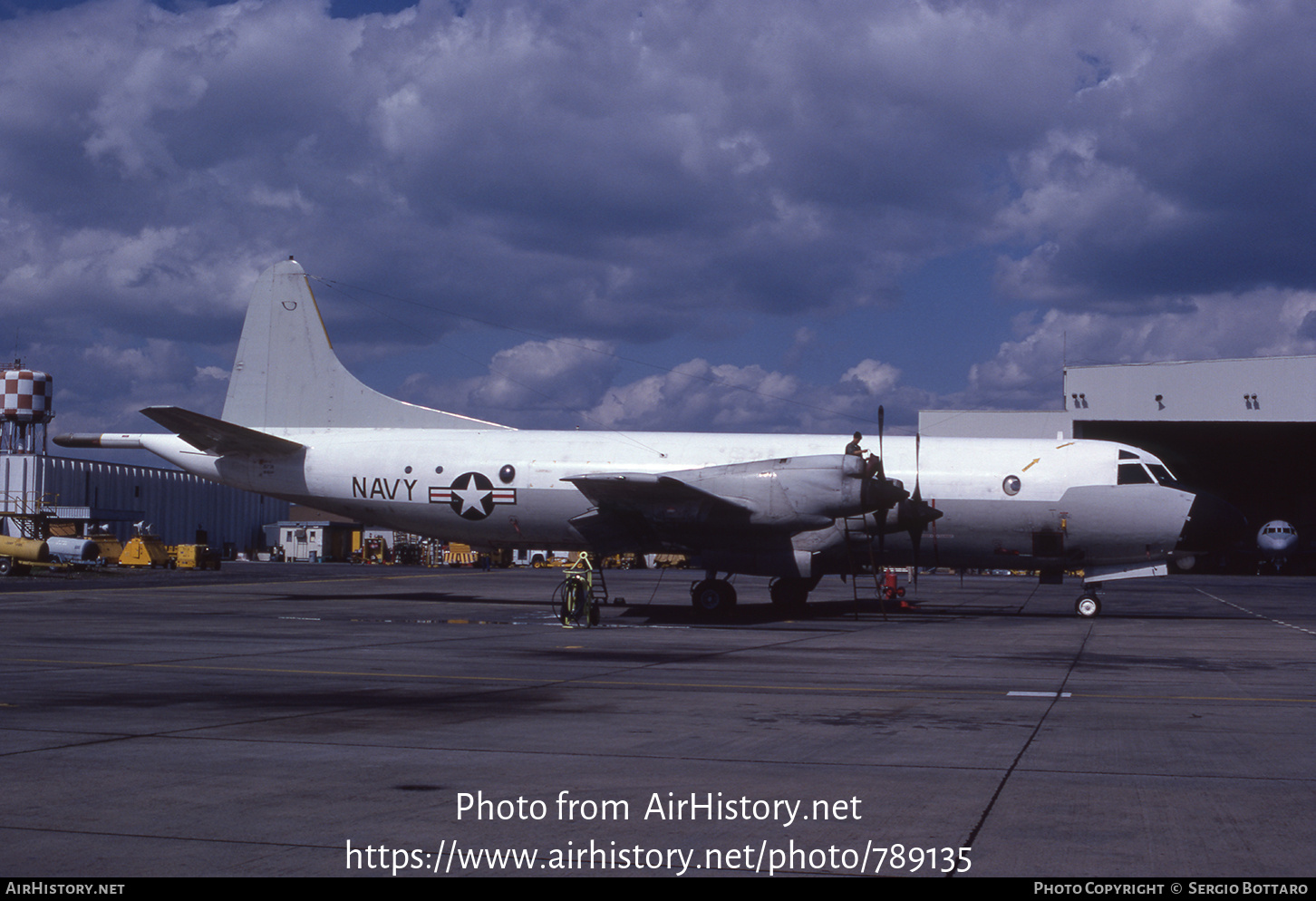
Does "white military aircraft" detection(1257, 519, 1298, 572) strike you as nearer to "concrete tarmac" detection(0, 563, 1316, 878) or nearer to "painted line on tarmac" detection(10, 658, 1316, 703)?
"concrete tarmac" detection(0, 563, 1316, 878)

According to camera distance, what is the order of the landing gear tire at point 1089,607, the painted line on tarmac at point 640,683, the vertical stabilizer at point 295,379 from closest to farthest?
the painted line on tarmac at point 640,683 < the landing gear tire at point 1089,607 < the vertical stabilizer at point 295,379

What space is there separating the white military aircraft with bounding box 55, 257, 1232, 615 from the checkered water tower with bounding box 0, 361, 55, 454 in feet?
198

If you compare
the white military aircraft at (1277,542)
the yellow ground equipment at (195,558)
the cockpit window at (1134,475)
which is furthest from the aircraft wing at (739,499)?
the white military aircraft at (1277,542)

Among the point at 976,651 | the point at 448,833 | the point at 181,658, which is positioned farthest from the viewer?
the point at 976,651

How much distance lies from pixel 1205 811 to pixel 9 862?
725cm

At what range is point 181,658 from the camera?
632 inches

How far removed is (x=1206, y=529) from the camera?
26297 millimetres

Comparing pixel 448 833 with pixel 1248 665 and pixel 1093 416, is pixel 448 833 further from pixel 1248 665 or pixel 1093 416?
pixel 1093 416

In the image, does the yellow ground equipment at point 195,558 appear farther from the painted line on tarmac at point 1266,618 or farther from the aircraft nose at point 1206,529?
the aircraft nose at point 1206,529

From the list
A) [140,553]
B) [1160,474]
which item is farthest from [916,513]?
[140,553]

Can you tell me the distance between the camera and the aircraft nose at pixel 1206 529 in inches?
1035

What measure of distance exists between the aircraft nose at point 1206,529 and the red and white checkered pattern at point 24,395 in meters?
85.1

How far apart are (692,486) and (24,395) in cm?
7709
